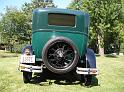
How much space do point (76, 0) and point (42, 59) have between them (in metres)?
40.3

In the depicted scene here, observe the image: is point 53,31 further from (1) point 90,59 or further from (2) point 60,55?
(1) point 90,59

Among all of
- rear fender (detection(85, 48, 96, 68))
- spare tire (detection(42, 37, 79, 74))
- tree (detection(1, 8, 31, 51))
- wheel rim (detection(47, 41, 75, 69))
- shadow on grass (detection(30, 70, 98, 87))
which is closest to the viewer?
spare tire (detection(42, 37, 79, 74))

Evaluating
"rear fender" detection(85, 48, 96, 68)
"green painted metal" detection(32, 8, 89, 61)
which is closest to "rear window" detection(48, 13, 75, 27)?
"green painted metal" detection(32, 8, 89, 61)

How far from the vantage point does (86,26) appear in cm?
1005

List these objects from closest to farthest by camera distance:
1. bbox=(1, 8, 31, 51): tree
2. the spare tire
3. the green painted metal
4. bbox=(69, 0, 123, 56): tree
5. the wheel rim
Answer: the spare tire → the wheel rim → the green painted metal → bbox=(69, 0, 123, 56): tree → bbox=(1, 8, 31, 51): tree

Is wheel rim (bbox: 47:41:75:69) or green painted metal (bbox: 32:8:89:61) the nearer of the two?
wheel rim (bbox: 47:41:75:69)

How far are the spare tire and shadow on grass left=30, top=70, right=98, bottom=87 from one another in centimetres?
88

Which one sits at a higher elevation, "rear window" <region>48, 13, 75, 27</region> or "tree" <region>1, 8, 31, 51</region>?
"rear window" <region>48, 13, 75, 27</region>

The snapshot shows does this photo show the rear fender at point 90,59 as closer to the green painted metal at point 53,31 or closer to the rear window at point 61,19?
the green painted metal at point 53,31

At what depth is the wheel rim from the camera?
937 centimetres

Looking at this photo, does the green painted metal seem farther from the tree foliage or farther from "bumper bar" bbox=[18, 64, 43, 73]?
the tree foliage

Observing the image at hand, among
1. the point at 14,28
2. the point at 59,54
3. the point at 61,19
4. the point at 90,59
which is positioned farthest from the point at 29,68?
the point at 14,28

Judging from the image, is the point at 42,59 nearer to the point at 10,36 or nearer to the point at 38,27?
the point at 38,27

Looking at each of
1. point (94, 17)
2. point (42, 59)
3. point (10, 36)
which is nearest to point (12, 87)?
point (42, 59)
